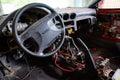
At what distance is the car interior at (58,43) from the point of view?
1361 millimetres

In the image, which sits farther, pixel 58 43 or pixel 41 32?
pixel 58 43

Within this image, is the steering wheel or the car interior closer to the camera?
the steering wheel

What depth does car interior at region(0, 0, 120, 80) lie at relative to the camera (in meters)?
1.36

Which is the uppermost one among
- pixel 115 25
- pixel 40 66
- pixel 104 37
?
pixel 115 25

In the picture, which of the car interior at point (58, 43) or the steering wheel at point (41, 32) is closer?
the steering wheel at point (41, 32)

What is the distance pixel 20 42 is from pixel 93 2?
1834 millimetres

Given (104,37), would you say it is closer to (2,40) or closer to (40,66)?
(40,66)

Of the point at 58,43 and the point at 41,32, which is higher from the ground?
the point at 41,32

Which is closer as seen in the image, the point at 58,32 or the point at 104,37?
the point at 58,32

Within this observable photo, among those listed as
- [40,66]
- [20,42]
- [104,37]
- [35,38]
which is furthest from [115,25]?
[20,42]

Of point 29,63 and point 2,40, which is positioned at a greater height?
point 2,40

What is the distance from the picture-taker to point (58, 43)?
5.05ft

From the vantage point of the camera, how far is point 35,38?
1.34 metres

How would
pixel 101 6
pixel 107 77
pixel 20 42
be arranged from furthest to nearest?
1. pixel 101 6
2. pixel 107 77
3. pixel 20 42
